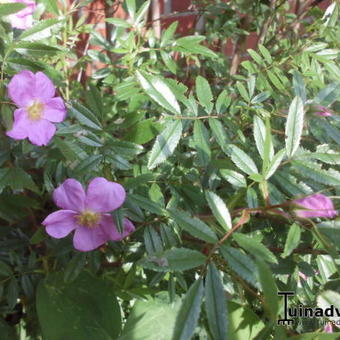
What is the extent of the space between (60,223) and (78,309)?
34cm

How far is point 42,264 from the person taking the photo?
109 cm

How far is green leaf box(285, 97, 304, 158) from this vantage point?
0.67 m

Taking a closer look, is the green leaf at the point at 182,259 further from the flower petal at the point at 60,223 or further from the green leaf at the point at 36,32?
the green leaf at the point at 36,32

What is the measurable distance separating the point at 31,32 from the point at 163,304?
2.08ft

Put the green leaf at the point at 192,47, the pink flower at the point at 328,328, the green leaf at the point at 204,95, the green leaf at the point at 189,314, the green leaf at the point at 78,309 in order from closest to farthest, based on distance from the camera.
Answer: the green leaf at the point at 189,314 < the pink flower at the point at 328,328 < the green leaf at the point at 204,95 < the green leaf at the point at 78,309 < the green leaf at the point at 192,47

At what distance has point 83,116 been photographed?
0.75 metres

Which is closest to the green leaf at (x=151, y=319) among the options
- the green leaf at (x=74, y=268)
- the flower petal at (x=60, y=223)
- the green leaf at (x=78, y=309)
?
the green leaf at (x=78, y=309)

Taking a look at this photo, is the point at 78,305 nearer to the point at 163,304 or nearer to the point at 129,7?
the point at 163,304

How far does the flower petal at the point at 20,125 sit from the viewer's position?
0.71 m

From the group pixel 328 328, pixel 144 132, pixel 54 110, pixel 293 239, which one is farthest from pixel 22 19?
pixel 328 328

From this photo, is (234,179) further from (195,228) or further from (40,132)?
(40,132)

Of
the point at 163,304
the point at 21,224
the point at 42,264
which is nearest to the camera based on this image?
the point at 163,304

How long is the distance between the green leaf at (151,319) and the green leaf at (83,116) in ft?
1.32

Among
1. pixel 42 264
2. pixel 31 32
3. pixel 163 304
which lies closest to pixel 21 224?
pixel 42 264
